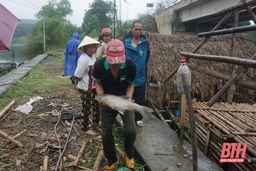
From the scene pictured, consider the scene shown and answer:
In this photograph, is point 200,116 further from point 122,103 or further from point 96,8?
point 96,8

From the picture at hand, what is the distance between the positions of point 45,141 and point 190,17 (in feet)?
41.6

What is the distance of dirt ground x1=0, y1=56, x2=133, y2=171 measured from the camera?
3521 mm

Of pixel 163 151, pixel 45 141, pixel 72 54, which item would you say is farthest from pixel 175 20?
pixel 45 141

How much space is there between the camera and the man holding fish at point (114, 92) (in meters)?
2.86

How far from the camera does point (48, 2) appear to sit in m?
55.1

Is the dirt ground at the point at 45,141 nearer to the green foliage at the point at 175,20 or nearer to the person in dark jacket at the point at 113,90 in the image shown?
the person in dark jacket at the point at 113,90

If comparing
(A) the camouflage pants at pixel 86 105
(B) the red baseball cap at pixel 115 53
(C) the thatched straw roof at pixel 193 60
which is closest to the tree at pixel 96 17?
(C) the thatched straw roof at pixel 193 60

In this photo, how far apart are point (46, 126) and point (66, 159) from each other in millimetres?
1545

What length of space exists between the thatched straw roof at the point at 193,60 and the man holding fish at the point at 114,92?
407 cm

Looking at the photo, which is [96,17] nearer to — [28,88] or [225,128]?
[28,88]

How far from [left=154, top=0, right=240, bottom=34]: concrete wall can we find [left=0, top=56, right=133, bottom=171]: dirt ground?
907cm

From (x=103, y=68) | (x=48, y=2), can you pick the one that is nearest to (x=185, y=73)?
(x=103, y=68)

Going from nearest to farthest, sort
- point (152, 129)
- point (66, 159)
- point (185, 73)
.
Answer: point (185, 73) → point (66, 159) → point (152, 129)

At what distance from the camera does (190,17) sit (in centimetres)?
1424
